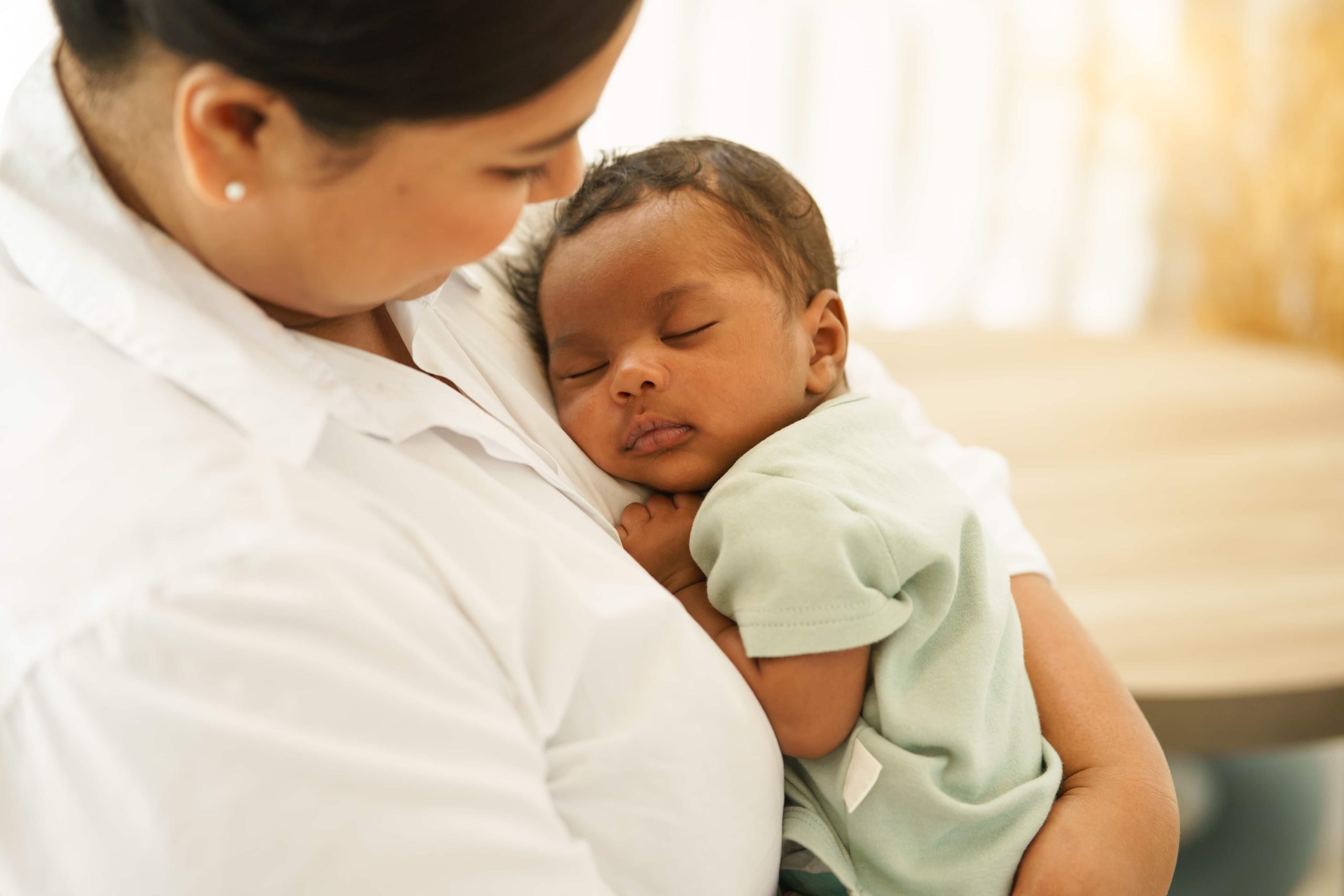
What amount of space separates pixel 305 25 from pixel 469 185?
0.15 m

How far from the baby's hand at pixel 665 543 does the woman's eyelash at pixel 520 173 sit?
14.3 inches

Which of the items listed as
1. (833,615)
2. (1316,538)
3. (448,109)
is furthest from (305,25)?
(1316,538)

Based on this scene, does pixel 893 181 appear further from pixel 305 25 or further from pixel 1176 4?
pixel 305 25

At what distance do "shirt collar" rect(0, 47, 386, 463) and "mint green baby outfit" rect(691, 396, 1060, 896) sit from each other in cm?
33

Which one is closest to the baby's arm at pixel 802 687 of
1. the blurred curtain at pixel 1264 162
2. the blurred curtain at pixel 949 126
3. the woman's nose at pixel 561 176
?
the woman's nose at pixel 561 176

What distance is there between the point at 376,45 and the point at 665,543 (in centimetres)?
54

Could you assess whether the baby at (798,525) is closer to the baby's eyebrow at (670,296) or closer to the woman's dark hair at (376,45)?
the baby's eyebrow at (670,296)

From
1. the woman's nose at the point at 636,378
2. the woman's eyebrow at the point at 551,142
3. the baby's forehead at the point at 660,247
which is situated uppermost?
the woman's eyebrow at the point at 551,142

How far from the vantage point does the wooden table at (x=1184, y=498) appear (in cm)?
139

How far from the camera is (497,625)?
74 centimetres

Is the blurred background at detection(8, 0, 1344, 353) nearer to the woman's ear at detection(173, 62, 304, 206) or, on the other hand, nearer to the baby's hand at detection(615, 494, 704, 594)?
the baby's hand at detection(615, 494, 704, 594)

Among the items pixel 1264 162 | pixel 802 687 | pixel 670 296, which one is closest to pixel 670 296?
pixel 670 296

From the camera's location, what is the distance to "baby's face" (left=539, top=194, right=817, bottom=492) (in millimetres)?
1087

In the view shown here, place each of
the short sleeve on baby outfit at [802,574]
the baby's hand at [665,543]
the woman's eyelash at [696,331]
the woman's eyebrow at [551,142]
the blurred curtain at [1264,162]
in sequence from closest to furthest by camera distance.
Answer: the woman's eyebrow at [551,142] < the short sleeve on baby outfit at [802,574] < the baby's hand at [665,543] < the woman's eyelash at [696,331] < the blurred curtain at [1264,162]
